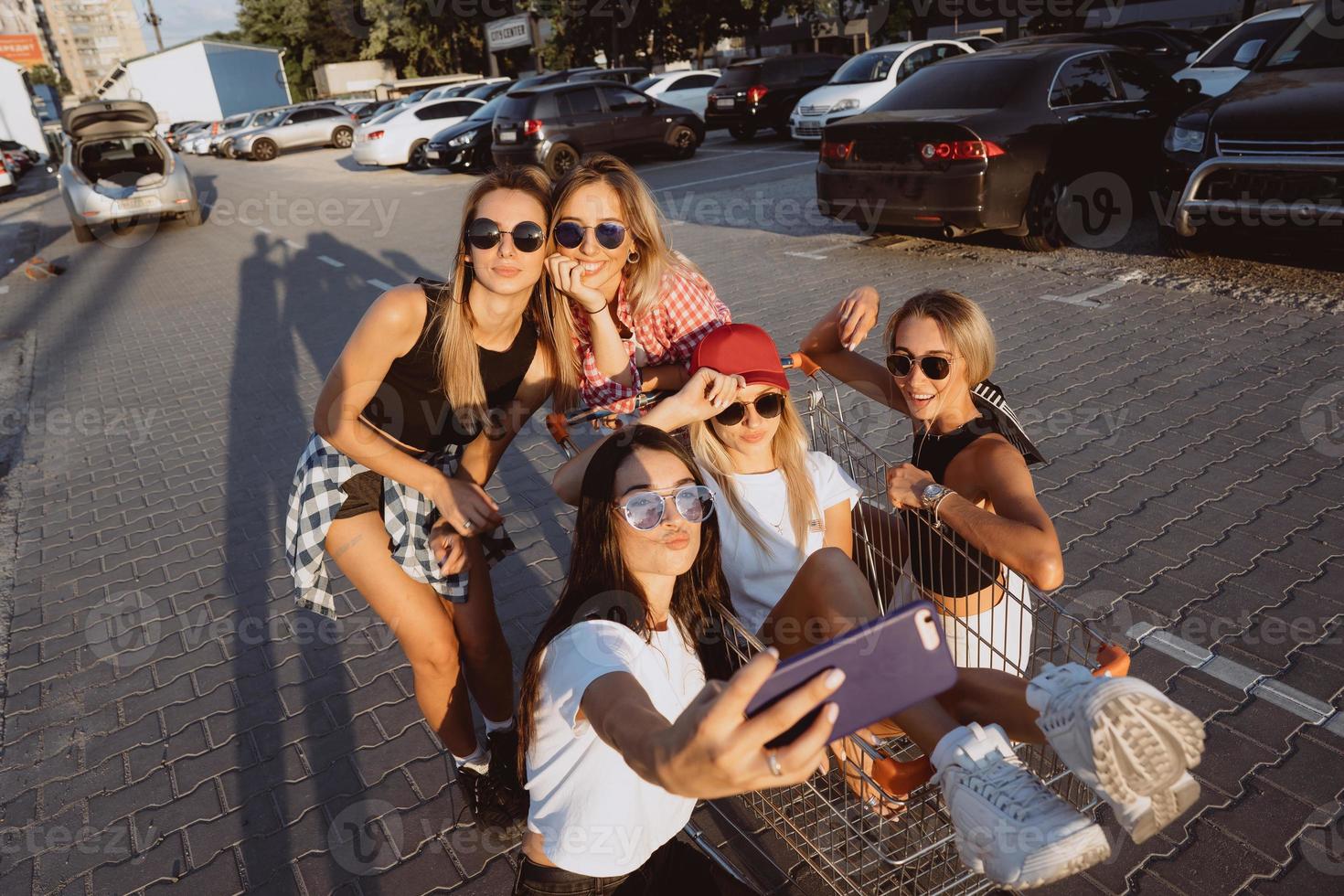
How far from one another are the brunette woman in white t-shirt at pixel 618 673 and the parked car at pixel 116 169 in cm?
1609

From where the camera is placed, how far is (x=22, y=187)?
3080 cm

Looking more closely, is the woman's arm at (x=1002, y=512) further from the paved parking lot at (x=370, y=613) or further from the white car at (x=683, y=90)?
the white car at (x=683, y=90)

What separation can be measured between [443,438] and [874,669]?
1757 millimetres

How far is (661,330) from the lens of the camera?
276 cm

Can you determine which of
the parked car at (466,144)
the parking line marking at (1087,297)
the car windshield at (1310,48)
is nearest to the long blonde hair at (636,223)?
the parking line marking at (1087,297)

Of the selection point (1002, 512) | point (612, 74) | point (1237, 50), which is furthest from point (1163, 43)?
point (612, 74)

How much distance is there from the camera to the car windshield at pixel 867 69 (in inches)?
592

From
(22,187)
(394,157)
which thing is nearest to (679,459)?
(394,157)

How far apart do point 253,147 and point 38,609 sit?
105ft

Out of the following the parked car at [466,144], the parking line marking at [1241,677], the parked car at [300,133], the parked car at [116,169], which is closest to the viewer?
the parking line marking at [1241,677]

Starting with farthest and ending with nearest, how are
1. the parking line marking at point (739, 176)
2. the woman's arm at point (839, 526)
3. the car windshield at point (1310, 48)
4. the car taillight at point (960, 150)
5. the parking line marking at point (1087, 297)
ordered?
the parking line marking at point (739, 176)
the car taillight at point (960, 150)
the parking line marking at point (1087, 297)
the car windshield at point (1310, 48)
the woman's arm at point (839, 526)

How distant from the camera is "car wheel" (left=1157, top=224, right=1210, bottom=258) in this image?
7.72 metres

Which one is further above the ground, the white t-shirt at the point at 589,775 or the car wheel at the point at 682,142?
the car wheel at the point at 682,142

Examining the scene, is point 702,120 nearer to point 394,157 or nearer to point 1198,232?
point 394,157
